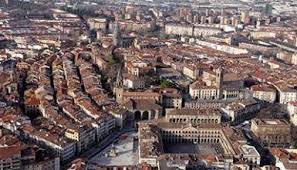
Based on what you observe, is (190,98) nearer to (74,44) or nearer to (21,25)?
(74,44)

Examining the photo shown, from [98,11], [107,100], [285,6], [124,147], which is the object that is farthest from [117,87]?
[285,6]

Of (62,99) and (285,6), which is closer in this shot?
(62,99)

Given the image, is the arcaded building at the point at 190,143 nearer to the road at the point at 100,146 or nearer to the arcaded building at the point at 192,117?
the arcaded building at the point at 192,117

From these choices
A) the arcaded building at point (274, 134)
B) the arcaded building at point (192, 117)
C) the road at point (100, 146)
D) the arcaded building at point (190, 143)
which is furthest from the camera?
the arcaded building at point (192, 117)

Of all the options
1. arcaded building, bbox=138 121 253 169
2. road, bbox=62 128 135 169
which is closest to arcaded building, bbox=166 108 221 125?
arcaded building, bbox=138 121 253 169

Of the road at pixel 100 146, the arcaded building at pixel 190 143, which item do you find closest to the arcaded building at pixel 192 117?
the arcaded building at pixel 190 143

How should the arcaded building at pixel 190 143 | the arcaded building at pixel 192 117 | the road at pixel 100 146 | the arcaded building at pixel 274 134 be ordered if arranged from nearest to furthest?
1. the arcaded building at pixel 190 143
2. the road at pixel 100 146
3. the arcaded building at pixel 274 134
4. the arcaded building at pixel 192 117

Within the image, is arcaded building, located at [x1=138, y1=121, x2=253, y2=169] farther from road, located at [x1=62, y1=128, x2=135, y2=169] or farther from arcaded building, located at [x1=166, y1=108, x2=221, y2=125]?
road, located at [x1=62, y1=128, x2=135, y2=169]

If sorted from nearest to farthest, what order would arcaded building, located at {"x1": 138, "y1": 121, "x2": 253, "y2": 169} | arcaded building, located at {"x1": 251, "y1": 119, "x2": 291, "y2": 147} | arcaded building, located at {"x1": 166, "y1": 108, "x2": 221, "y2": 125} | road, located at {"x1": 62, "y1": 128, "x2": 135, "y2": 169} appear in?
arcaded building, located at {"x1": 138, "y1": 121, "x2": 253, "y2": 169}
road, located at {"x1": 62, "y1": 128, "x2": 135, "y2": 169}
arcaded building, located at {"x1": 251, "y1": 119, "x2": 291, "y2": 147}
arcaded building, located at {"x1": 166, "y1": 108, "x2": 221, "y2": 125}

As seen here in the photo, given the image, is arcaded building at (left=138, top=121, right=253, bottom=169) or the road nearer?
arcaded building at (left=138, top=121, right=253, bottom=169)

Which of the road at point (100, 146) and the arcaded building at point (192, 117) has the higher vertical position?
the arcaded building at point (192, 117)

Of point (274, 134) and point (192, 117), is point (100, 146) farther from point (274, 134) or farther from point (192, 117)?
point (274, 134)
